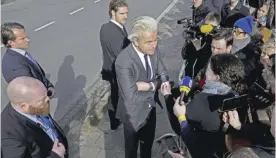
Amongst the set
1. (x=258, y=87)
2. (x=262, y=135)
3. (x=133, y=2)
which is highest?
(x=258, y=87)

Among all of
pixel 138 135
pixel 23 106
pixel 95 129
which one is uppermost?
pixel 23 106

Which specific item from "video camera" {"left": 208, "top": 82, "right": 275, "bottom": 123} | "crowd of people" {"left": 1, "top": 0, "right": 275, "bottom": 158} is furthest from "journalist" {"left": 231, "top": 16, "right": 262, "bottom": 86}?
"video camera" {"left": 208, "top": 82, "right": 275, "bottom": 123}

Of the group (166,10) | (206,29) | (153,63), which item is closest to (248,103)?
(153,63)

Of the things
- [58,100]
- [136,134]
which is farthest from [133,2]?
[136,134]

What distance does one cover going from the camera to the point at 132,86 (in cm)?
341

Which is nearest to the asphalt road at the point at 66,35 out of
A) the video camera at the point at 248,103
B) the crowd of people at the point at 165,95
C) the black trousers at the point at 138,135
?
the crowd of people at the point at 165,95

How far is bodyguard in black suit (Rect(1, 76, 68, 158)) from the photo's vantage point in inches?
102

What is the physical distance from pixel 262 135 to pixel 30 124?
1.62m

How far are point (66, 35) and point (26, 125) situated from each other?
25.7 feet

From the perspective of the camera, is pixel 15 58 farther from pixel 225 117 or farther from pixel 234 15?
pixel 234 15

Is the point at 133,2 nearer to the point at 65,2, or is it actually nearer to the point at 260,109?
the point at 65,2

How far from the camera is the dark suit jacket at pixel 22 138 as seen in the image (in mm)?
2574

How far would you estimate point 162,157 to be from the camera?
4.54 meters

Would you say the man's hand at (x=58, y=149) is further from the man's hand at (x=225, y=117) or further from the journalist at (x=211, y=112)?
the man's hand at (x=225, y=117)
